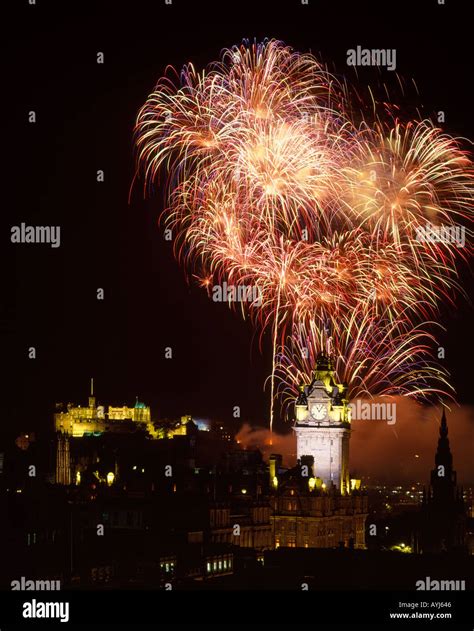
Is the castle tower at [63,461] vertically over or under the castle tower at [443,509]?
over

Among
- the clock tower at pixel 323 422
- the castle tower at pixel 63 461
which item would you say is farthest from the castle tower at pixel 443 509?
the castle tower at pixel 63 461

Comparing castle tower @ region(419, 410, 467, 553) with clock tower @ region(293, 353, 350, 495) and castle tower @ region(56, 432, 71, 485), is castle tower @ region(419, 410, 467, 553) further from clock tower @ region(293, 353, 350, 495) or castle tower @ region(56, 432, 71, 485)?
castle tower @ region(56, 432, 71, 485)

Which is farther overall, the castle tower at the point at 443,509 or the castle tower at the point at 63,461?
the castle tower at the point at 443,509

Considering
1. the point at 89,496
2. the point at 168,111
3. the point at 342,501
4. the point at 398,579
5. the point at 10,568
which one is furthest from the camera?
the point at 342,501

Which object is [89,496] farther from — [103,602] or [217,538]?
[103,602]

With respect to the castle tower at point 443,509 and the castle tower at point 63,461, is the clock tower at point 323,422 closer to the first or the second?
the castle tower at point 443,509

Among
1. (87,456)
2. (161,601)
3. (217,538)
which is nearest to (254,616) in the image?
(161,601)

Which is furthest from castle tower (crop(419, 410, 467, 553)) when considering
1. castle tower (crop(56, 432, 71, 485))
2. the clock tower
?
castle tower (crop(56, 432, 71, 485))

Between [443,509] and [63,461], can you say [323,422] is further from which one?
[63,461]
